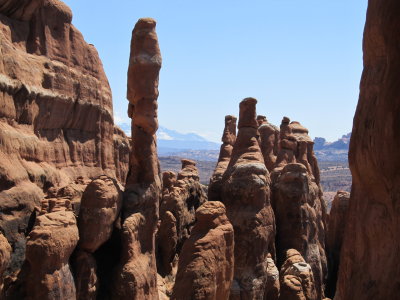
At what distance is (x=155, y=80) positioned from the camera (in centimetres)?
1475

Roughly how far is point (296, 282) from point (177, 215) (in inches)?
336

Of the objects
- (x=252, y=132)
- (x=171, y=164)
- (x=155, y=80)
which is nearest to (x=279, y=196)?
(x=252, y=132)

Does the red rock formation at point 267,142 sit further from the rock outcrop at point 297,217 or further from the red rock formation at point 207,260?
the red rock formation at point 207,260

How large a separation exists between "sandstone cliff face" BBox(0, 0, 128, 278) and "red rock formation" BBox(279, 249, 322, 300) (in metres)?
6.57

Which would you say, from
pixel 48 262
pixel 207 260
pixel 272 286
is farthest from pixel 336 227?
pixel 48 262

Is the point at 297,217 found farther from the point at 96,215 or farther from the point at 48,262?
the point at 48,262

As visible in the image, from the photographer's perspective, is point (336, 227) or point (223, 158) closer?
point (223, 158)

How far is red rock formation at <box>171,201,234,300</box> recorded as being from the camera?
9.02 m

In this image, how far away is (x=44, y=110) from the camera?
60.6 feet

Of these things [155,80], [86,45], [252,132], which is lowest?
A: [252,132]

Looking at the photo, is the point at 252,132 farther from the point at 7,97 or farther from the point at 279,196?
the point at 7,97

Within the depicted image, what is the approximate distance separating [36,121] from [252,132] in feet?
23.2

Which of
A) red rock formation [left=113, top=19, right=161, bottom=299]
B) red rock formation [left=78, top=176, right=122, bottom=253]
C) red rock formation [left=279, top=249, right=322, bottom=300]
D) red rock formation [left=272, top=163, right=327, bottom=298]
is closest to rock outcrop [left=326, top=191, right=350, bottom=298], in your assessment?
red rock formation [left=272, top=163, right=327, bottom=298]

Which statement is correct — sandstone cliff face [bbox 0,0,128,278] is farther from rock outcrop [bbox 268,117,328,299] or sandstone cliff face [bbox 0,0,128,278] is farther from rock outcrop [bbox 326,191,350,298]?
rock outcrop [bbox 326,191,350,298]
